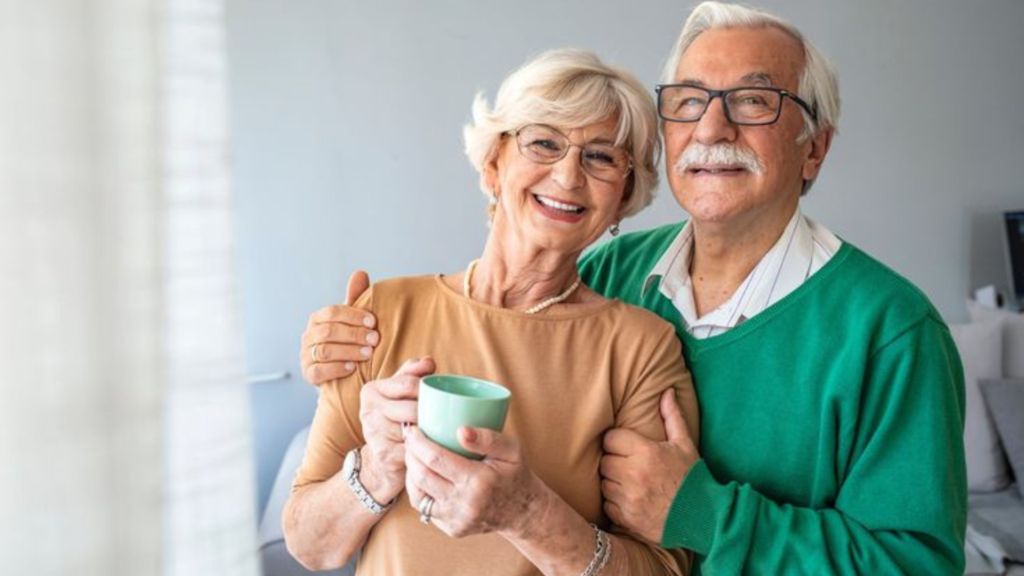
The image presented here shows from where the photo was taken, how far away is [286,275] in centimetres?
316

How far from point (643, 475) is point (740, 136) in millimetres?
555

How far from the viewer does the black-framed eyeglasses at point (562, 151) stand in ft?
3.85

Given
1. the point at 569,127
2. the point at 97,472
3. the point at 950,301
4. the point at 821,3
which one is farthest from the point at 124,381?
the point at 950,301

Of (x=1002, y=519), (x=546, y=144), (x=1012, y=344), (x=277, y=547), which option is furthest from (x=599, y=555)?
(x=1012, y=344)

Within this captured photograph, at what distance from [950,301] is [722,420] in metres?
2.85

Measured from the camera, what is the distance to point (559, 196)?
1184mm

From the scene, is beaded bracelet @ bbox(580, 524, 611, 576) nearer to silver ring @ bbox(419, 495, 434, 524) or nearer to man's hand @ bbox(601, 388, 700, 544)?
man's hand @ bbox(601, 388, 700, 544)

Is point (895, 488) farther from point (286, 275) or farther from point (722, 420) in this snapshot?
point (286, 275)

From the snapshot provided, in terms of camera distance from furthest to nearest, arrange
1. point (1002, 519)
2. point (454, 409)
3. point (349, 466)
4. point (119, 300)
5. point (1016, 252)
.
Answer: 1. point (1016, 252)
2. point (1002, 519)
3. point (349, 466)
4. point (454, 409)
5. point (119, 300)

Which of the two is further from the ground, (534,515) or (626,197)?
(626,197)

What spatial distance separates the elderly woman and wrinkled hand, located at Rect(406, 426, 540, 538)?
4.5 inches

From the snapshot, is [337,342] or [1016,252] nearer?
[337,342]

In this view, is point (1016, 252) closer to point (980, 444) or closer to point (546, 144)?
point (980, 444)

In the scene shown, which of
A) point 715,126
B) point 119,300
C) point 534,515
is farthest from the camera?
point 715,126
